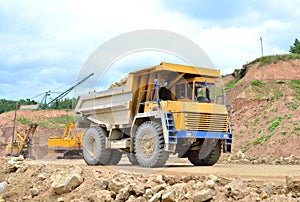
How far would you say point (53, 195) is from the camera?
27.7ft

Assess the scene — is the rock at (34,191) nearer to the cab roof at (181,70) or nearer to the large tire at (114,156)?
the large tire at (114,156)

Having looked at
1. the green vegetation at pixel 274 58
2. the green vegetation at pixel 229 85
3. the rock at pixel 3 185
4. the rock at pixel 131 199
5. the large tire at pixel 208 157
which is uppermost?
the green vegetation at pixel 274 58

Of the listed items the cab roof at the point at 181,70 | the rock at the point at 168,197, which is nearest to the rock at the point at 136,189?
the rock at the point at 168,197

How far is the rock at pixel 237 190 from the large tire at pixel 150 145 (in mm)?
4578

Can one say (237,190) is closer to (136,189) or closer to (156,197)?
(156,197)

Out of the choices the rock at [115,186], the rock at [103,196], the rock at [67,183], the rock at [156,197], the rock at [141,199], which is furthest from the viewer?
the rock at [67,183]

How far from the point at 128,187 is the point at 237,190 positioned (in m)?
2.14

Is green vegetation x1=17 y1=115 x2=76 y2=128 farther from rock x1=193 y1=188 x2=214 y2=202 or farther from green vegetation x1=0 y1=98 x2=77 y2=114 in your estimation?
rock x1=193 y1=188 x2=214 y2=202

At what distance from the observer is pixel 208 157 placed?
11.8 metres

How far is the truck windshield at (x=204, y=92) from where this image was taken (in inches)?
449

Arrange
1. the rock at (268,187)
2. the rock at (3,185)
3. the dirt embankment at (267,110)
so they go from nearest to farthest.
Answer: the rock at (268,187), the rock at (3,185), the dirt embankment at (267,110)

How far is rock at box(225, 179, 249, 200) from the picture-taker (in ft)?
17.9

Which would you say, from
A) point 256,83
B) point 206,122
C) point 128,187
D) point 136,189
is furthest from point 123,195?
point 256,83

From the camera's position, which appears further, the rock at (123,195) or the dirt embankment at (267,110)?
the dirt embankment at (267,110)
